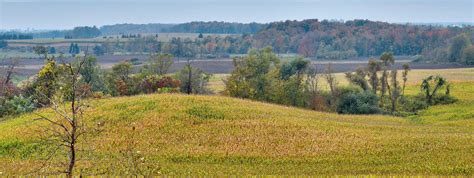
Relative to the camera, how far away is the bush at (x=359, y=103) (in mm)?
54088

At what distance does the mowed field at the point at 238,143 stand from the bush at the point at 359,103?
15378 millimetres

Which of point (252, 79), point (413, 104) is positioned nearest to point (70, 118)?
point (252, 79)

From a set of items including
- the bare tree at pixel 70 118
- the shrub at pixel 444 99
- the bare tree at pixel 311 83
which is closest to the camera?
the bare tree at pixel 70 118

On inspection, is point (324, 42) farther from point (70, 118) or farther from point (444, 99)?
point (70, 118)

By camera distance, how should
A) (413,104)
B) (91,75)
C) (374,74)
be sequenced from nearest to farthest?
1. (413,104)
2. (91,75)
3. (374,74)

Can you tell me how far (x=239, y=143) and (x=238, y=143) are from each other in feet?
0.16

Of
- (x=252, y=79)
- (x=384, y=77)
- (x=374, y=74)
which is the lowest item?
(x=252, y=79)

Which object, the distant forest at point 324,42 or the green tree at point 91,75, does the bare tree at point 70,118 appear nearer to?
the green tree at point 91,75

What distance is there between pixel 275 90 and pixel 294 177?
38.2m

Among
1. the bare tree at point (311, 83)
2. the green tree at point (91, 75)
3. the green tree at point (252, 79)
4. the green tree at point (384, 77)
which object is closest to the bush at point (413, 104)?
the green tree at point (384, 77)

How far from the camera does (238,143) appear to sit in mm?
28312

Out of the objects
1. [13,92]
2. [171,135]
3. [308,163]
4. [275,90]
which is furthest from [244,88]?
[308,163]

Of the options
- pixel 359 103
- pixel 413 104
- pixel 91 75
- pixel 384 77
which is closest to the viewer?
pixel 359 103

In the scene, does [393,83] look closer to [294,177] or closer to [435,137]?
[435,137]
